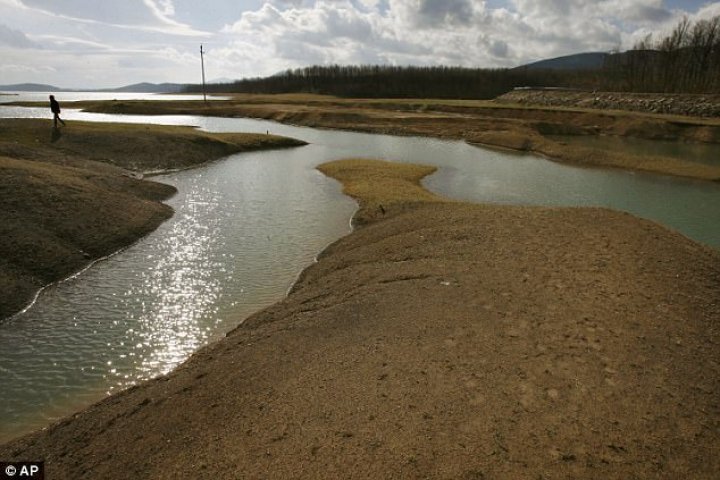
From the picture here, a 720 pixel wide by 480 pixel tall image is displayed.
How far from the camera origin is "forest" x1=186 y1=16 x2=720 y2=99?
88250 mm

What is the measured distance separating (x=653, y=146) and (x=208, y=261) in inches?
2231

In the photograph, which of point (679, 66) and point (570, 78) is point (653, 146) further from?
point (570, 78)

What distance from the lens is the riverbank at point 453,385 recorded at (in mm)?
6844

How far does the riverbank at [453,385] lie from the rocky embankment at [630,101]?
230 feet

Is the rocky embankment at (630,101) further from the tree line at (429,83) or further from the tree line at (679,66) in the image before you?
the tree line at (429,83)

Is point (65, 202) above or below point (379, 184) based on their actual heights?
above

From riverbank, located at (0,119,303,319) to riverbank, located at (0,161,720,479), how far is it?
9.77m

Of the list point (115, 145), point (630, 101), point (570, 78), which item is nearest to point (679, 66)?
point (630, 101)

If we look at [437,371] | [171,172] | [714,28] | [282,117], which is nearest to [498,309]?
[437,371]

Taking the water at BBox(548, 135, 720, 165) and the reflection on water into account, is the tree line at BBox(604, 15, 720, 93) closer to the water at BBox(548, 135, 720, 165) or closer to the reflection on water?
the water at BBox(548, 135, 720, 165)

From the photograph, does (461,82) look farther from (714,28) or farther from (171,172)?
(171,172)

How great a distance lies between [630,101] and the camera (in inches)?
3012

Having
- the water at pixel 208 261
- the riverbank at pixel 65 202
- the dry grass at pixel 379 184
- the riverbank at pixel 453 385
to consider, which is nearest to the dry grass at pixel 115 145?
the riverbank at pixel 65 202

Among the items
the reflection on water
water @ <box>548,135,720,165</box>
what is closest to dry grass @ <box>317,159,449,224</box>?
the reflection on water
